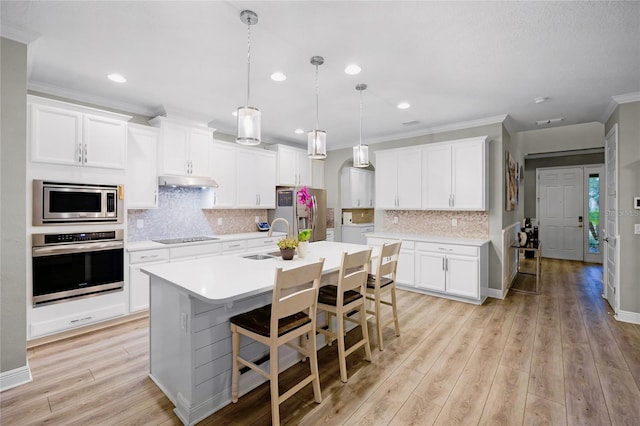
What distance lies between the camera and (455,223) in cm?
494

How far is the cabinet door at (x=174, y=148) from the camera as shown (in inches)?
159

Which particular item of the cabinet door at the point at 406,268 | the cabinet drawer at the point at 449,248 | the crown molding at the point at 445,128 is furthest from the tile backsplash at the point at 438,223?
the crown molding at the point at 445,128

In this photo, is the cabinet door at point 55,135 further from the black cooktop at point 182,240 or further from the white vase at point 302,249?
the white vase at point 302,249

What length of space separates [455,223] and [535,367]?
2650 mm

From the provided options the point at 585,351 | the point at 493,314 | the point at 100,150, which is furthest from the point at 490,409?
the point at 100,150

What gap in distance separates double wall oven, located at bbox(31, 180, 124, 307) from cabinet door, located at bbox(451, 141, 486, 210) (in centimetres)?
444

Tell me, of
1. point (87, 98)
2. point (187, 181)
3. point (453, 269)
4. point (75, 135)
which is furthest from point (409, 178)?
point (87, 98)

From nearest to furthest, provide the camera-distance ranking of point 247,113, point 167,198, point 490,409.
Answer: point 490,409 < point 247,113 < point 167,198

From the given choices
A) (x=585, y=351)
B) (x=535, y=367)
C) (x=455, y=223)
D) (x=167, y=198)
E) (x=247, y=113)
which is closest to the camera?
(x=247, y=113)

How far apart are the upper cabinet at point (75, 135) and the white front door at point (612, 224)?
19.2ft

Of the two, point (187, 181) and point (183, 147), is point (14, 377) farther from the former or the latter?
point (183, 147)

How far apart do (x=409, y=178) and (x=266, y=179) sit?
2.45 m

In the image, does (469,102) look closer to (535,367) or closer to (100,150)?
(535,367)

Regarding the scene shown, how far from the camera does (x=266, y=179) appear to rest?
5410 millimetres
